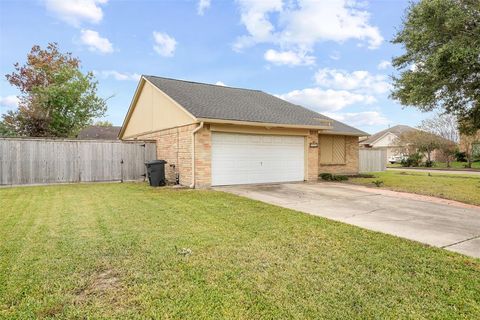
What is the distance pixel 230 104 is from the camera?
510 inches

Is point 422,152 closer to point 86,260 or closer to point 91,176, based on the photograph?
point 91,176

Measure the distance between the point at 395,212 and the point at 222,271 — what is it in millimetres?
5121

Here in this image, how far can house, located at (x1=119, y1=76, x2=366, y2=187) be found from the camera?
10.8m

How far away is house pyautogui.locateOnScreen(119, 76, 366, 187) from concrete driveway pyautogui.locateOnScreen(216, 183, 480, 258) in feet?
3.86

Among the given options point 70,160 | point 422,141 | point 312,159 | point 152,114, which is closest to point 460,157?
point 422,141

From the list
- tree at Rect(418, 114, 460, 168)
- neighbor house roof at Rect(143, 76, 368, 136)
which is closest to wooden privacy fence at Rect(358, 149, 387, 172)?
neighbor house roof at Rect(143, 76, 368, 136)

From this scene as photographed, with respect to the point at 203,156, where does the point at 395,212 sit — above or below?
below

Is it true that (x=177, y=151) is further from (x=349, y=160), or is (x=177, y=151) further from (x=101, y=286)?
(x=349, y=160)

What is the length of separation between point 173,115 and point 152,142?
2562mm

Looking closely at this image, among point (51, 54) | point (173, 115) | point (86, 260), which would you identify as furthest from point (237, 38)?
point (51, 54)

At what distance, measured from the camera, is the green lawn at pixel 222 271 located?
2771mm

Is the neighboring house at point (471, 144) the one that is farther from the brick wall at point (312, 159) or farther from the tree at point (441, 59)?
the brick wall at point (312, 159)

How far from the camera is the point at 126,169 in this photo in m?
13.6

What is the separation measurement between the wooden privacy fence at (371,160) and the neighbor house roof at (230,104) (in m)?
4.90
